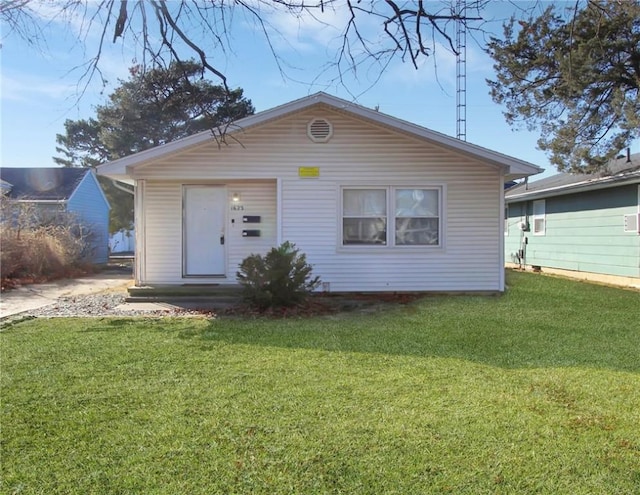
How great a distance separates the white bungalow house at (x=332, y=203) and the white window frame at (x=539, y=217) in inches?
254

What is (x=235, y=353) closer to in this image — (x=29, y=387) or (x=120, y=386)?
(x=120, y=386)

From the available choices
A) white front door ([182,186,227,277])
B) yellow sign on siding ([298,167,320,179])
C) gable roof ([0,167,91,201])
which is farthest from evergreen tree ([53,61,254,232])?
yellow sign on siding ([298,167,320,179])

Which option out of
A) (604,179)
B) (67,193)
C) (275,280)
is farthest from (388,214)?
(67,193)

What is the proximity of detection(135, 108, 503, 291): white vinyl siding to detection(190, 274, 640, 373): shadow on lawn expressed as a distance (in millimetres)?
1127

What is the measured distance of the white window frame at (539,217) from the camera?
49.5 ft

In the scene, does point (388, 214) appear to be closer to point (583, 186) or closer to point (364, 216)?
point (364, 216)

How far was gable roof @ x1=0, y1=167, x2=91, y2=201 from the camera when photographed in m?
18.5

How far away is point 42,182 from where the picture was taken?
19.9 metres

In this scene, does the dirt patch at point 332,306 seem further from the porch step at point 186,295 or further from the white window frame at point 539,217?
the white window frame at point 539,217

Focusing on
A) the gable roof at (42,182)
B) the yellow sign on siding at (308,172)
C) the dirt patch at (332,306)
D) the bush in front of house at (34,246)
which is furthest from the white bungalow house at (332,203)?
the gable roof at (42,182)

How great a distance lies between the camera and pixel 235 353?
16.4 ft

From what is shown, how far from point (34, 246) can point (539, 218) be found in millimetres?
15537

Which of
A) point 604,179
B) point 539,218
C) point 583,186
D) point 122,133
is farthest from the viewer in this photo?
point 122,133

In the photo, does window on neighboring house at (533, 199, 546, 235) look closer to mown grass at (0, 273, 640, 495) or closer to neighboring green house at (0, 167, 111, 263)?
mown grass at (0, 273, 640, 495)
